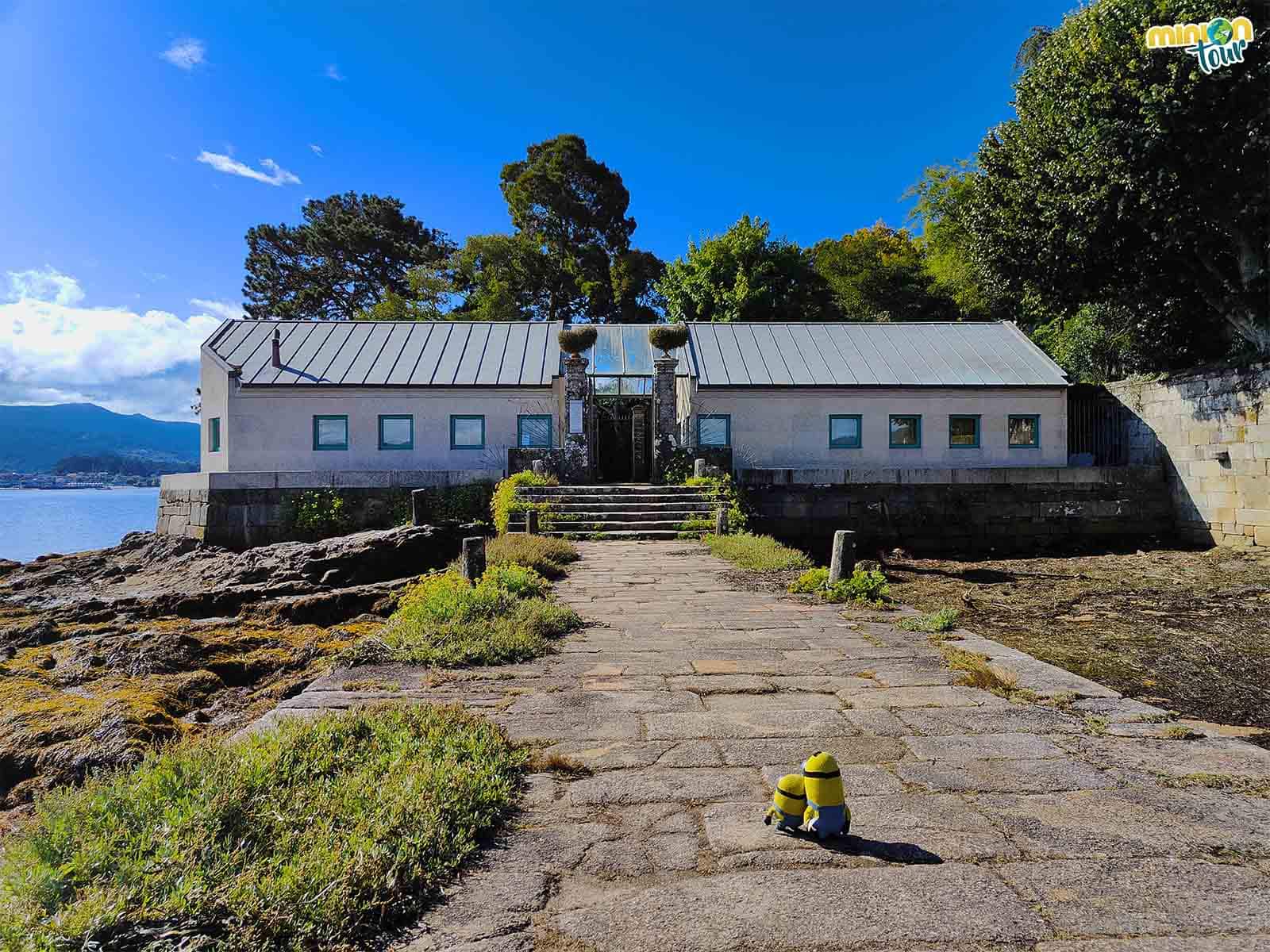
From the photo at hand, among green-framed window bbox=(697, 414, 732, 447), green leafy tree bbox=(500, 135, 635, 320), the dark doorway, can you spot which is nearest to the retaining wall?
the dark doorway

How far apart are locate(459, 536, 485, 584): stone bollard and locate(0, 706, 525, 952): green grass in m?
4.66

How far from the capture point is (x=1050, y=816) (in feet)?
9.43

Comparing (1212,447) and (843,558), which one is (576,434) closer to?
(843,558)

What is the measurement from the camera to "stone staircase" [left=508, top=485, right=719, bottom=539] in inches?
558

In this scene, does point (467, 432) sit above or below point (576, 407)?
below

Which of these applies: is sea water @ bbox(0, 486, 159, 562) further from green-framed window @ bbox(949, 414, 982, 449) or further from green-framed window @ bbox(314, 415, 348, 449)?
green-framed window @ bbox(949, 414, 982, 449)

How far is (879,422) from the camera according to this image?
20.5 m

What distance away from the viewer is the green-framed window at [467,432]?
66.0 feet

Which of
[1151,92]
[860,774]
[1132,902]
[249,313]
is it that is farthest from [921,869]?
[249,313]

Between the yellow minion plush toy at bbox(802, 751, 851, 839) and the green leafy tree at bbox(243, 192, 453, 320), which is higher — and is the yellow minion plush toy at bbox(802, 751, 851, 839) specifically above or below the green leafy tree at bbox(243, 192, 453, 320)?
below

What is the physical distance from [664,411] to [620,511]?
465cm

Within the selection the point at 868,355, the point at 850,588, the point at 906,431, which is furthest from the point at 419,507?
the point at 868,355

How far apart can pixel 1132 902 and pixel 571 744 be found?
2.28 m

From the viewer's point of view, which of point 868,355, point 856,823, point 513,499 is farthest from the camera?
point 868,355
